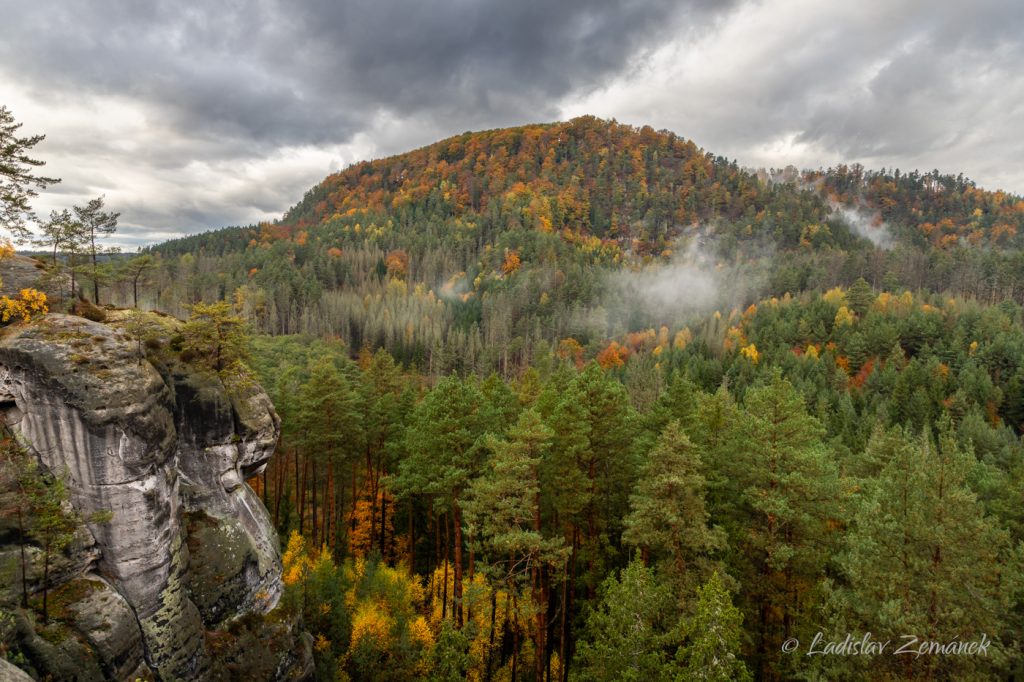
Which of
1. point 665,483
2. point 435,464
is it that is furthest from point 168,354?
point 665,483

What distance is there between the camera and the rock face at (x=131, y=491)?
15.4 metres

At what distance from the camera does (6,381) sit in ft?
51.2

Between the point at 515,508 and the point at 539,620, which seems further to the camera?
the point at 539,620

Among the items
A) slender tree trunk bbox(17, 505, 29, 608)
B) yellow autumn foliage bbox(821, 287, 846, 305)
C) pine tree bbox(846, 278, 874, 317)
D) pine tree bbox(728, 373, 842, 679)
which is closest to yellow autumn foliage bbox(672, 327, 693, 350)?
yellow autumn foliage bbox(821, 287, 846, 305)

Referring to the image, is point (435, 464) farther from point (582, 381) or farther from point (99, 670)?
point (99, 670)

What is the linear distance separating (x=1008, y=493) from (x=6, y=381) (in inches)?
1902

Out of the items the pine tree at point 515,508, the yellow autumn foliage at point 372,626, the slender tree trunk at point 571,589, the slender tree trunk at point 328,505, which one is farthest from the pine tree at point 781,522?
the slender tree trunk at point 328,505

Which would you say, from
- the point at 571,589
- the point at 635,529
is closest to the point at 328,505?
the point at 571,589

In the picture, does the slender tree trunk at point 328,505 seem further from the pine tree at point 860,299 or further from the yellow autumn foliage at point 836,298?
the pine tree at point 860,299

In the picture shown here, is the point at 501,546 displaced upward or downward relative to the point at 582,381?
downward

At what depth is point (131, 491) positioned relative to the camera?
16.1 m

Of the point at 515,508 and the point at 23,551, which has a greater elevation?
the point at 23,551

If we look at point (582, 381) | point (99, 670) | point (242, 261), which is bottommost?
point (99, 670)

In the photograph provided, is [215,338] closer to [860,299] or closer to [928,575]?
[928,575]
